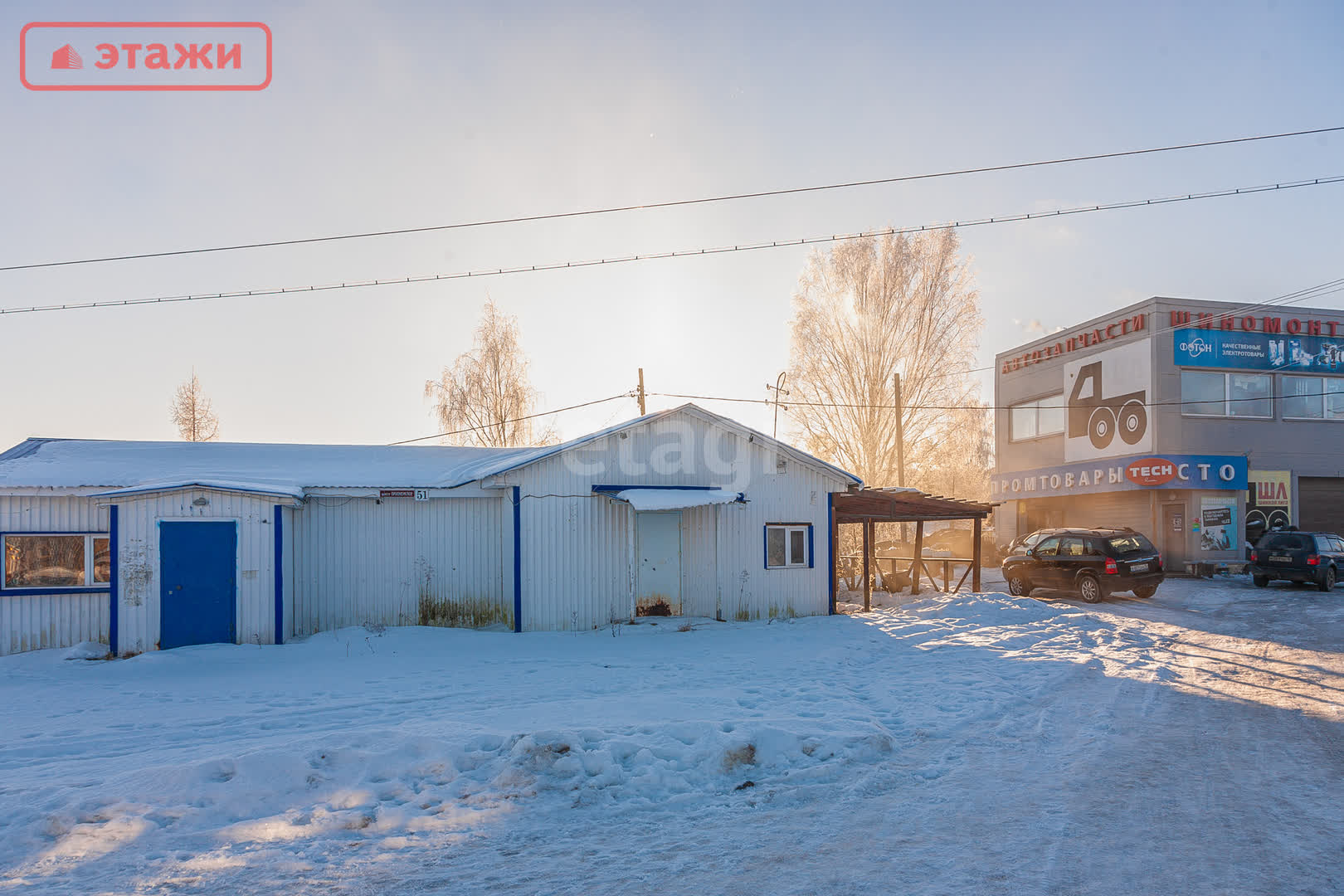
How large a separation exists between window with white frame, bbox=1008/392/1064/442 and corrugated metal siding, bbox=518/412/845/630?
19.7 meters

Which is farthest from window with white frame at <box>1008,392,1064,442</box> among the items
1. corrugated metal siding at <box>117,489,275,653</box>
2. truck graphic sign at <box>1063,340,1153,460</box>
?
corrugated metal siding at <box>117,489,275,653</box>

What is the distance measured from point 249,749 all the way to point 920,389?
27513 mm

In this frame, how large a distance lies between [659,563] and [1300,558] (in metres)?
18.2

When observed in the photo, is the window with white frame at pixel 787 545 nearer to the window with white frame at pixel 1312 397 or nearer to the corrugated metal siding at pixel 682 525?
the corrugated metal siding at pixel 682 525

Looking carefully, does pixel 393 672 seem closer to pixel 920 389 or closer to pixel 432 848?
pixel 432 848

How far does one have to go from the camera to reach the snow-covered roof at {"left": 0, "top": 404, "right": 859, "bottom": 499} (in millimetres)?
13758

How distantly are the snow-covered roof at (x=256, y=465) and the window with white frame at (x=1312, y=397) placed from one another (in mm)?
21330

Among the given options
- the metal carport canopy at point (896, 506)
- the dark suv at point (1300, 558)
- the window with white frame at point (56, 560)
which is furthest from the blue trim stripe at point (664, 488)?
the dark suv at point (1300, 558)

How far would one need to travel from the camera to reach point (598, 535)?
15312 millimetres

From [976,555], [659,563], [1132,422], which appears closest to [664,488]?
[659,563]

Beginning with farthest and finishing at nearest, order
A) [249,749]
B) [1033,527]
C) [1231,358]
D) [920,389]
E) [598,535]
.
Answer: [1033,527] → [920,389] → [1231,358] → [598,535] → [249,749]

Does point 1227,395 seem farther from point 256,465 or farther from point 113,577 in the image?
point 113,577

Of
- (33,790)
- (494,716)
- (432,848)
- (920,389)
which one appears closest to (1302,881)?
(432,848)

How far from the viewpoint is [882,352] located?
30797 mm
